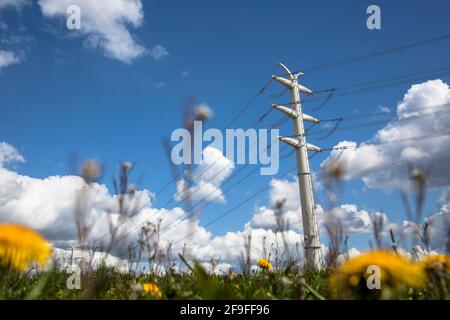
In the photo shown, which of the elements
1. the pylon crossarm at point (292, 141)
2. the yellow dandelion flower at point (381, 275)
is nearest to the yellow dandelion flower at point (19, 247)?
the yellow dandelion flower at point (381, 275)

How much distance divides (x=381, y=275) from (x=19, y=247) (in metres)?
1.75

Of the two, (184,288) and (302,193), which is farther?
(302,193)

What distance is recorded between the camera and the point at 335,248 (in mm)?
2379

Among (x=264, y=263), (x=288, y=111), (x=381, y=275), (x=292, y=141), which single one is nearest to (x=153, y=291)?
(x=381, y=275)

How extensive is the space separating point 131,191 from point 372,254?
1198 mm

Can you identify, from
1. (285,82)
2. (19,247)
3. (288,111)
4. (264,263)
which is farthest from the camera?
(285,82)

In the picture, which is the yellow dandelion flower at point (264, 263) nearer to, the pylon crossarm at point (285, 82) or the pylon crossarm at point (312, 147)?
the pylon crossarm at point (312, 147)

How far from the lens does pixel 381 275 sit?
1864mm

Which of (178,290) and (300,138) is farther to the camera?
(300,138)

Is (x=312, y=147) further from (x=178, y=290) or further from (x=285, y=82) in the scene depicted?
(x=178, y=290)

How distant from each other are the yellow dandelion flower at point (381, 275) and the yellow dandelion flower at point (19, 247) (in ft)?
5.08
